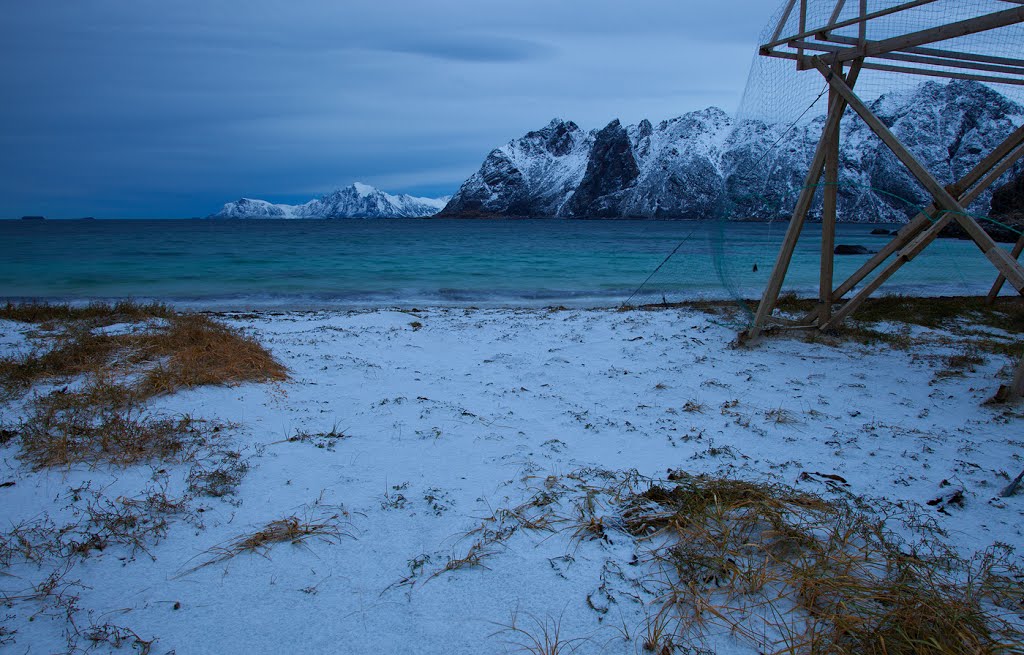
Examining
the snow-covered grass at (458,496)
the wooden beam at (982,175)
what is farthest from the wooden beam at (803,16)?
the snow-covered grass at (458,496)

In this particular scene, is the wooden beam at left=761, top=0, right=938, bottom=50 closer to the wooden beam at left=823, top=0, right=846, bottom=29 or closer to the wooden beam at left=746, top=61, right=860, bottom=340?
the wooden beam at left=823, top=0, right=846, bottom=29

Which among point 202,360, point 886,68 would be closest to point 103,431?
point 202,360

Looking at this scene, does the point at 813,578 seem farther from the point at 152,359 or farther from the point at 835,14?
the point at 835,14

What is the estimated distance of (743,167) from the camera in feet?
27.1

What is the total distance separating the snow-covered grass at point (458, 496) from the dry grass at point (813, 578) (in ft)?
0.22

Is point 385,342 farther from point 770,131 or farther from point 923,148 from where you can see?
point 923,148

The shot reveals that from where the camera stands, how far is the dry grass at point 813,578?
2.07 meters

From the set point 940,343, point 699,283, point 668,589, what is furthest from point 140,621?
point 699,283

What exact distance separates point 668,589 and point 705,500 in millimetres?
815

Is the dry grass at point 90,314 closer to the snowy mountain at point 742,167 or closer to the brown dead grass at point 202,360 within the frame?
the brown dead grass at point 202,360

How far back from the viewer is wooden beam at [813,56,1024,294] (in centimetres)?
533

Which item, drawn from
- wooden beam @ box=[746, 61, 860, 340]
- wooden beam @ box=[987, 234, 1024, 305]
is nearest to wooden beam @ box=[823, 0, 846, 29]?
wooden beam @ box=[746, 61, 860, 340]

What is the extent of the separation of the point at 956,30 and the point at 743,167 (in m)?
3.18

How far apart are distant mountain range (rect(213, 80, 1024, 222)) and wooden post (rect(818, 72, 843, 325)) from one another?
8.7 inches
